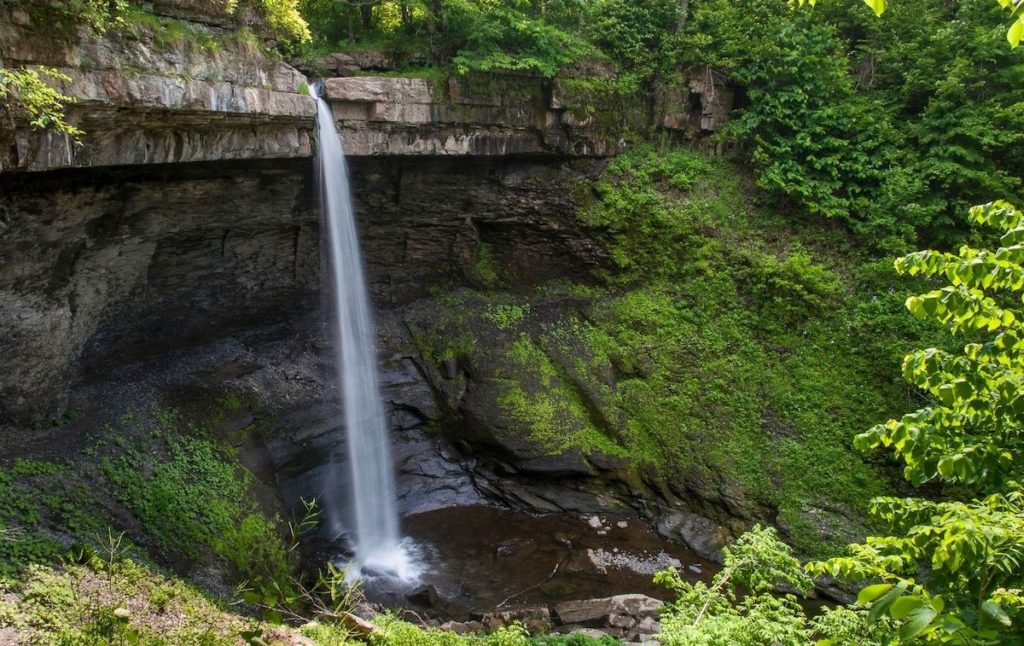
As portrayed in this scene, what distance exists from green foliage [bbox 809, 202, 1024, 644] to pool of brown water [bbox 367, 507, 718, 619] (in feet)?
24.6

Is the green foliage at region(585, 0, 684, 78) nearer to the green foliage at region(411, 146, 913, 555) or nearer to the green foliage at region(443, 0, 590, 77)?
the green foliage at region(443, 0, 590, 77)

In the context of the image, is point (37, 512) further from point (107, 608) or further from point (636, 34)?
point (636, 34)

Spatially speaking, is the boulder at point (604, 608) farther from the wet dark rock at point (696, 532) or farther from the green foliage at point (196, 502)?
the green foliage at point (196, 502)

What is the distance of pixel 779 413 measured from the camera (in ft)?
42.3

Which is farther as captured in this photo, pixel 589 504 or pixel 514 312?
pixel 514 312

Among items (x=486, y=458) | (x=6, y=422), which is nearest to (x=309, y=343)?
(x=486, y=458)

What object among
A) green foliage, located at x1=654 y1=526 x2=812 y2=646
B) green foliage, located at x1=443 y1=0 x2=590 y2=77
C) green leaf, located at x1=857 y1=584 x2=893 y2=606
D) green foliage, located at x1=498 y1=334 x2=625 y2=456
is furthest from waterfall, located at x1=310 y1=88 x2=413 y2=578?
green leaf, located at x1=857 y1=584 x2=893 y2=606

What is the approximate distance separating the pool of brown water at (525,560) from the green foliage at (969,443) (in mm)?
7507

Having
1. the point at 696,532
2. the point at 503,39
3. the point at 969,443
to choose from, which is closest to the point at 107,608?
the point at 969,443

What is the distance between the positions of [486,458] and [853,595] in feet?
22.7

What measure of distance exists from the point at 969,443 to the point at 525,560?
29.2ft

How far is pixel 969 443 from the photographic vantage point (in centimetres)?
395

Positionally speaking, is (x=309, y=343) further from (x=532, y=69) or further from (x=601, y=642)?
(x=601, y=642)

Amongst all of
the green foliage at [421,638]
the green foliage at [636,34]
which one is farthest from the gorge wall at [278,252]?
the green foliage at [421,638]
